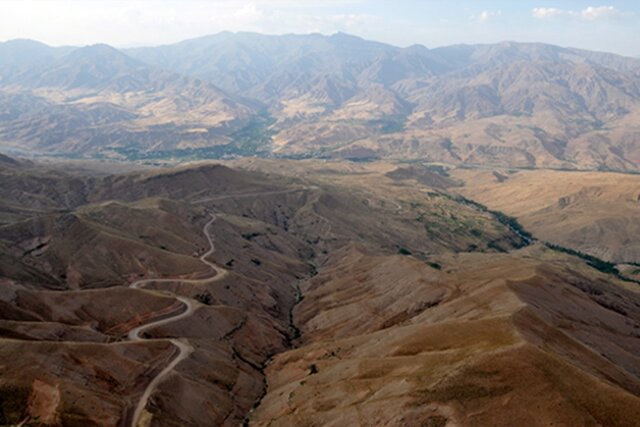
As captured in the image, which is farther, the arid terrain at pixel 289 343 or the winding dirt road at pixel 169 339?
the winding dirt road at pixel 169 339

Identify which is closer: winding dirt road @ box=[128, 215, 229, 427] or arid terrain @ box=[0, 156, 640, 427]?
arid terrain @ box=[0, 156, 640, 427]

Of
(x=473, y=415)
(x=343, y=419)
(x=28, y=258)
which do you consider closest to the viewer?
(x=473, y=415)

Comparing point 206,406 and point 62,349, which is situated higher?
point 62,349

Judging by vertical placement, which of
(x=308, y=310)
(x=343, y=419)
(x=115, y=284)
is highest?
(x=343, y=419)

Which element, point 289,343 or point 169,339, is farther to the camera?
point 289,343

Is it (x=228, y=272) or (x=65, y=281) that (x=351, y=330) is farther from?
(x=65, y=281)

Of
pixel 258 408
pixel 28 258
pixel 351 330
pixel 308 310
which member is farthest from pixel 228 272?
pixel 258 408

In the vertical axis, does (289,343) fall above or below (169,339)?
below

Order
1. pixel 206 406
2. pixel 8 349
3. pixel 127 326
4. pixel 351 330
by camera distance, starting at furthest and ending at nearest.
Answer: pixel 351 330 < pixel 127 326 < pixel 206 406 < pixel 8 349

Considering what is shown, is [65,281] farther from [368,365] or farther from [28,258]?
[368,365]

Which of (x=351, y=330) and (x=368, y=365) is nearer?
(x=368, y=365)
